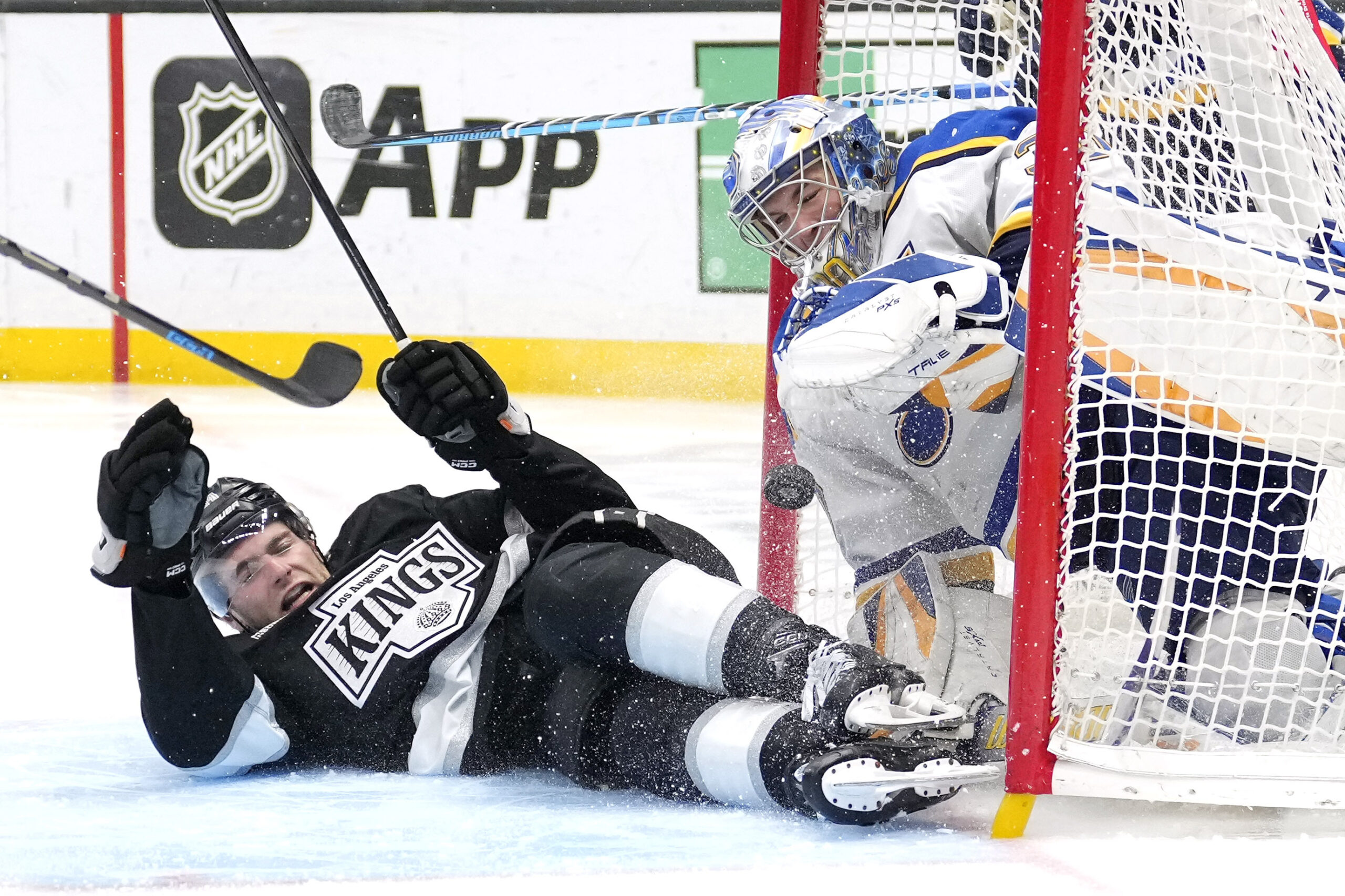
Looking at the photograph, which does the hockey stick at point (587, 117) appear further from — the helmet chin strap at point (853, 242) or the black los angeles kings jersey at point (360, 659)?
the black los angeles kings jersey at point (360, 659)

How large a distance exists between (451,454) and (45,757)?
0.57 metres

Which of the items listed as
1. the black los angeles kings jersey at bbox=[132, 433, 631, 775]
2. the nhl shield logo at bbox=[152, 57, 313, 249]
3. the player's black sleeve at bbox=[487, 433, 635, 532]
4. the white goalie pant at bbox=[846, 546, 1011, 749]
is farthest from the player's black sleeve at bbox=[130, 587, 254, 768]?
the nhl shield logo at bbox=[152, 57, 313, 249]

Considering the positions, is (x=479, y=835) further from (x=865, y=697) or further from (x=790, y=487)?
(x=790, y=487)

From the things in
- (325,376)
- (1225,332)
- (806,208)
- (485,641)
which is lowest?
(485,641)

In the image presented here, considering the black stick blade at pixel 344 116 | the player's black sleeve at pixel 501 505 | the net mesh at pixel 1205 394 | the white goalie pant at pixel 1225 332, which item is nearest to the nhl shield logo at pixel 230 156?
the black stick blade at pixel 344 116

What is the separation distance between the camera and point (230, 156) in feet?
18.0

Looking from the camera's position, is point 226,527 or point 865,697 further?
point 226,527

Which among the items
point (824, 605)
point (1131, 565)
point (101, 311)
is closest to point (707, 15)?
point (101, 311)

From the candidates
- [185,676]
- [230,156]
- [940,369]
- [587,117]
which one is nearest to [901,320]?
[940,369]

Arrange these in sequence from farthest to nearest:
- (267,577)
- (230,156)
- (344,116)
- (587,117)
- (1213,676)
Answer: (230,156), (344,116), (587,117), (267,577), (1213,676)

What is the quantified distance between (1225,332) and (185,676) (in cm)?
106

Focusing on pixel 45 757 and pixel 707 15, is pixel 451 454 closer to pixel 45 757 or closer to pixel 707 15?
pixel 45 757

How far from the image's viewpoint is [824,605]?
2.20 meters

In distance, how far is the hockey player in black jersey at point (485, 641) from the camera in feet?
4.66
